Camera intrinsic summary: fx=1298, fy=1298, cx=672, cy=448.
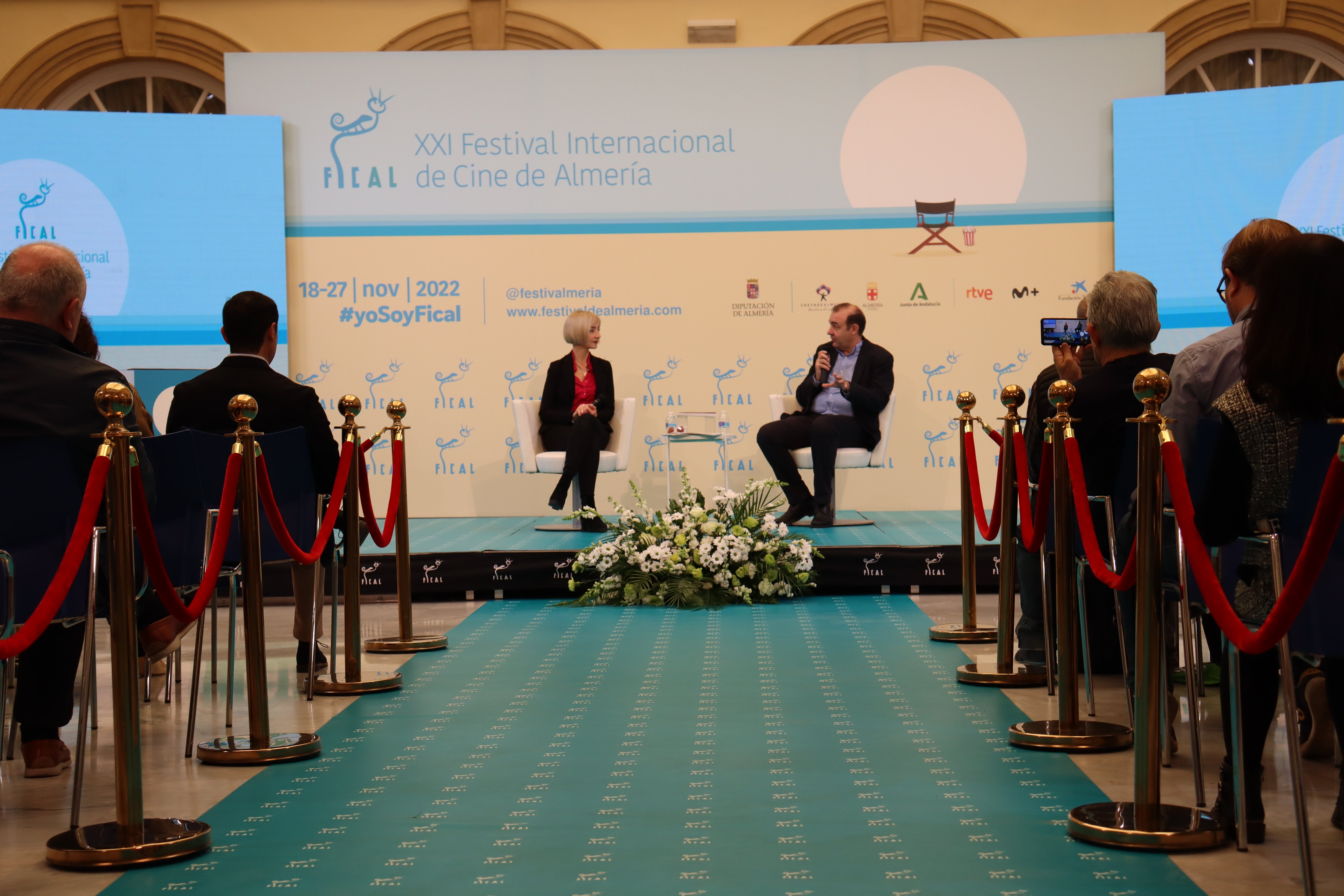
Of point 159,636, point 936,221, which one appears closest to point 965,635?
point 159,636

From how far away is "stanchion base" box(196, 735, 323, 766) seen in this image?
131 inches

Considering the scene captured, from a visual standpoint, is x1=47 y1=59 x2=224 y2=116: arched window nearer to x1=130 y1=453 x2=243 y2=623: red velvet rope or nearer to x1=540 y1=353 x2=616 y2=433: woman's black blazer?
x1=540 y1=353 x2=616 y2=433: woman's black blazer

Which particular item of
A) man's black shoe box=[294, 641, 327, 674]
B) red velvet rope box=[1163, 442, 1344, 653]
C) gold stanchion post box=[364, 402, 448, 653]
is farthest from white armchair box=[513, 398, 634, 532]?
red velvet rope box=[1163, 442, 1344, 653]

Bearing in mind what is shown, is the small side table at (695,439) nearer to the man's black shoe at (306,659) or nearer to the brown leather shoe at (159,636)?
the man's black shoe at (306,659)

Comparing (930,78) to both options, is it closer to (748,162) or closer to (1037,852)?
(748,162)

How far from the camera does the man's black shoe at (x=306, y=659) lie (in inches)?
175

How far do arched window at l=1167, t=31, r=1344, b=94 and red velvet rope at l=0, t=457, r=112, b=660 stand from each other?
921 centimetres

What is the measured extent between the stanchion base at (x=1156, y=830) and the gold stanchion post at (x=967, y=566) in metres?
2.10

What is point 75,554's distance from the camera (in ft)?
8.07

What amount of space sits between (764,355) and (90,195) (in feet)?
15.5

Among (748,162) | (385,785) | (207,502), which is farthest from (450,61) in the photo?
(385,785)

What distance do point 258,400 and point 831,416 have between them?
4294 millimetres

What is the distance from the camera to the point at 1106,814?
2.63m

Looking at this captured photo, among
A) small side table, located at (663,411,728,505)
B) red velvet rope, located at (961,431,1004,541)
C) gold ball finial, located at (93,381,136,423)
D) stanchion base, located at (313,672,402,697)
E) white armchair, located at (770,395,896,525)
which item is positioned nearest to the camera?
gold ball finial, located at (93,381,136,423)
